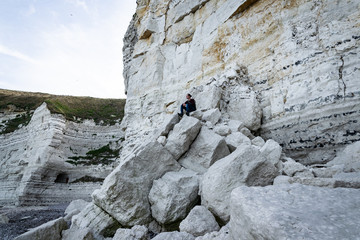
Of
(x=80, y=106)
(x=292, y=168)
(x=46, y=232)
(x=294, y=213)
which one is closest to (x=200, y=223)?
(x=294, y=213)

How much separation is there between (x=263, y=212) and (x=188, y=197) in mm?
3117

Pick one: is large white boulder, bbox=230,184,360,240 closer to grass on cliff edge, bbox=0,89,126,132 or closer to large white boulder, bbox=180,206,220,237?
large white boulder, bbox=180,206,220,237

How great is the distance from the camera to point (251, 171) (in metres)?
4.38

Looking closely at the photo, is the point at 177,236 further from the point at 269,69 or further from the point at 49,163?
the point at 49,163

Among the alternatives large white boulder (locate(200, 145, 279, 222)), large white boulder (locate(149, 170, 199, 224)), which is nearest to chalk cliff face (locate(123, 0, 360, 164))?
large white boulder (locate(200, 145, 279, 222))

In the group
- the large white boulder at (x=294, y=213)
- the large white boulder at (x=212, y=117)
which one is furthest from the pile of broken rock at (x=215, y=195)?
the large white boulder at (x=212, y=117)

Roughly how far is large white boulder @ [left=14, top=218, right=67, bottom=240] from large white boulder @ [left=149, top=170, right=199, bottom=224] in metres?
2.65

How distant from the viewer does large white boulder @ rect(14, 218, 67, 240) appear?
16.1 feet

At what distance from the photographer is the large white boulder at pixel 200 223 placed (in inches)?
151

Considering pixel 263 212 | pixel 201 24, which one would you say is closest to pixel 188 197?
pixel 263 212

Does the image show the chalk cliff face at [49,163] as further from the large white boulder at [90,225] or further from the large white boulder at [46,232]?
the large white boulder at [46,232]

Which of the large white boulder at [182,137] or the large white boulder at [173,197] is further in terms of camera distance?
the large white boulder at [182,137]

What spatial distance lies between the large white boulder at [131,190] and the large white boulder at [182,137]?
3.15 ft

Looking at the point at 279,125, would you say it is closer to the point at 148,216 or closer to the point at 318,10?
the point at 318,10
